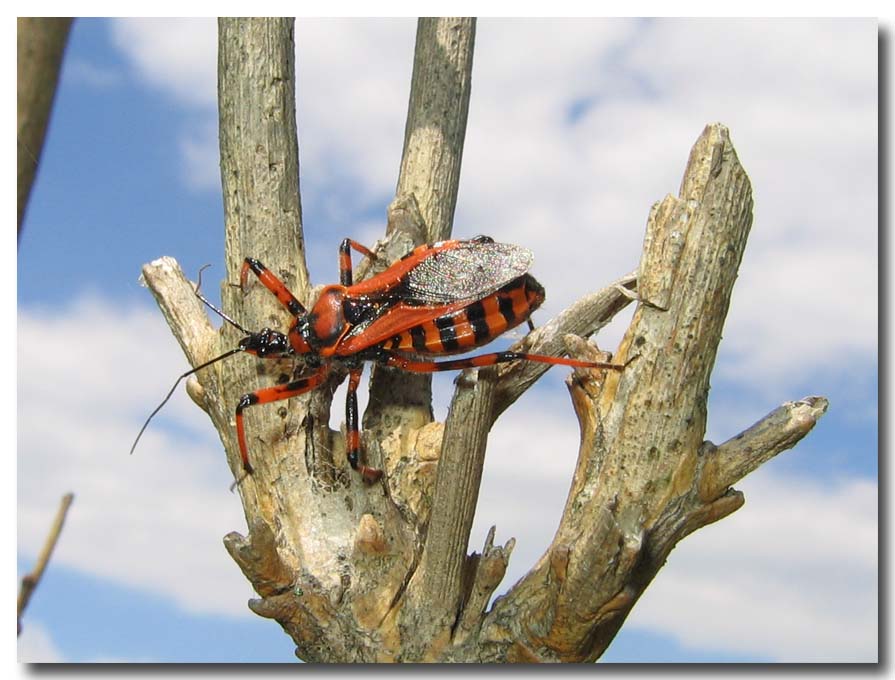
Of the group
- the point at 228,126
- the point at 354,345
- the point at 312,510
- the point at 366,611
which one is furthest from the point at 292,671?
the point at 228,126

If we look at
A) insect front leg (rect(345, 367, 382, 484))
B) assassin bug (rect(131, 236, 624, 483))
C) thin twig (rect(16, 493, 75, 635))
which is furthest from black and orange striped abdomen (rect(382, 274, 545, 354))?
thin twig (rect(16, 493, 75, 635))

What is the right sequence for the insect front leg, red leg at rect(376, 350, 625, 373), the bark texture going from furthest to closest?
the insect front leg → red leg at rect(376, 350, 625, 373) → the bark texture

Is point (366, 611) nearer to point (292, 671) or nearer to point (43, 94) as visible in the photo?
point (292, 671)

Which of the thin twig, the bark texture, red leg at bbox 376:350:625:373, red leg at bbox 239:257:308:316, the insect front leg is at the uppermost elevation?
red leg at bbox 239:257:308:316

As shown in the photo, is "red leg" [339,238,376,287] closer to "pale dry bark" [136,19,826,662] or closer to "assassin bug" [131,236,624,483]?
"pale dry bark" [136,19,826,662]

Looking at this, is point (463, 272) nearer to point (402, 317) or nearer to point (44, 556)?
point (402, 317)

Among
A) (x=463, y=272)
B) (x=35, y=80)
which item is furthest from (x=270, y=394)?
(x=35, y=80)
